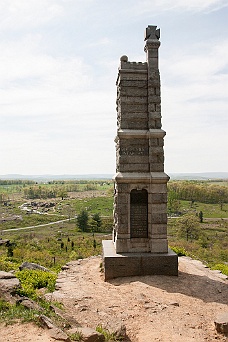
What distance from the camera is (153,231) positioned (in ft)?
45.8

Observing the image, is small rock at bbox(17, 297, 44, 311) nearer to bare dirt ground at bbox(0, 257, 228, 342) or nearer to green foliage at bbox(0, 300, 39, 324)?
green foliage at bbox(0, 300, 39, 324)

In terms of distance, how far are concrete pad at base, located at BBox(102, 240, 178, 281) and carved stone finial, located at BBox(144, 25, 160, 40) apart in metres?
10.0

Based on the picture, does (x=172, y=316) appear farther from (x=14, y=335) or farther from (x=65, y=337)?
(x=14, y=335)

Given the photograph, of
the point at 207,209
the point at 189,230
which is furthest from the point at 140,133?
the point at 207,209

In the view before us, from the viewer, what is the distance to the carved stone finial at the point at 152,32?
14320 millimetres

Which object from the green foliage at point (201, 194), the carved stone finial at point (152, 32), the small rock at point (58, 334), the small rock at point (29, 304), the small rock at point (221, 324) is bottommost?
the green foliage at point (201, 194)

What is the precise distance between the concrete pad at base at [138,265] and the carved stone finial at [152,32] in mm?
10038

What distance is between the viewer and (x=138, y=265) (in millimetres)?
13297

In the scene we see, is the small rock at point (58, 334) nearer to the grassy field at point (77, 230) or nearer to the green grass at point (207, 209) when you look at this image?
the grassy field at point (77, 230)

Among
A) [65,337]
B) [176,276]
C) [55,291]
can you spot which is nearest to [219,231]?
[176,276]

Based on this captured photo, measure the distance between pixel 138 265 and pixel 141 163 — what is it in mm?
4563

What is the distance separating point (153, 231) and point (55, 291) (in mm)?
4998

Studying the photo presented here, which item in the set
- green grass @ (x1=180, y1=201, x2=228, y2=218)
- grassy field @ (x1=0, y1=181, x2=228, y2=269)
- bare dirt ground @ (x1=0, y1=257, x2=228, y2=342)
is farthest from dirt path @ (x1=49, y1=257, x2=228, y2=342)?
green grass @ (x1=180, y1=201, x2=228, y2=218)

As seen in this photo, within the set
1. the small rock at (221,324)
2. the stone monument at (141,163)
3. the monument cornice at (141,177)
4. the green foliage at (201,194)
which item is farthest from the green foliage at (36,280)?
the green foliage at (201,194)
